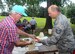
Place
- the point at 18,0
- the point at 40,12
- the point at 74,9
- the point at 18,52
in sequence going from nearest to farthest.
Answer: the point at 18,52, the point at 18,0, the point at 74,9, the point at 40,12

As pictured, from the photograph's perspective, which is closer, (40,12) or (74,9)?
(74,9)

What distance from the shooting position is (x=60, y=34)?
4680 mm

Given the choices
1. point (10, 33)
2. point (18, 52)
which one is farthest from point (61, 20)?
point (18, 52)

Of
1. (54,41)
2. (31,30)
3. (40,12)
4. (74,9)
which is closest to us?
(54,41)

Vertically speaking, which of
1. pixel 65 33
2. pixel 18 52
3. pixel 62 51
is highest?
pixel 65 33

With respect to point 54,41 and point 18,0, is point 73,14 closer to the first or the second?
point 18,0

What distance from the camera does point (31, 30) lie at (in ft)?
85.3

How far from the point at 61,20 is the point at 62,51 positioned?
1.82 feet

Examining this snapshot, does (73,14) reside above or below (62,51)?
below

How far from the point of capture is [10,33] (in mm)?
4188

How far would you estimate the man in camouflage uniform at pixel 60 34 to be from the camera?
4688mm

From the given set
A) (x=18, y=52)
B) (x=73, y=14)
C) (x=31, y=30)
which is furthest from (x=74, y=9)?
(x=18, y=52)

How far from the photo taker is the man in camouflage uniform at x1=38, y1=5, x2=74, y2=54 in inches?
185

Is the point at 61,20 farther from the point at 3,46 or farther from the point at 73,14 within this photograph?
the point at 73,14
